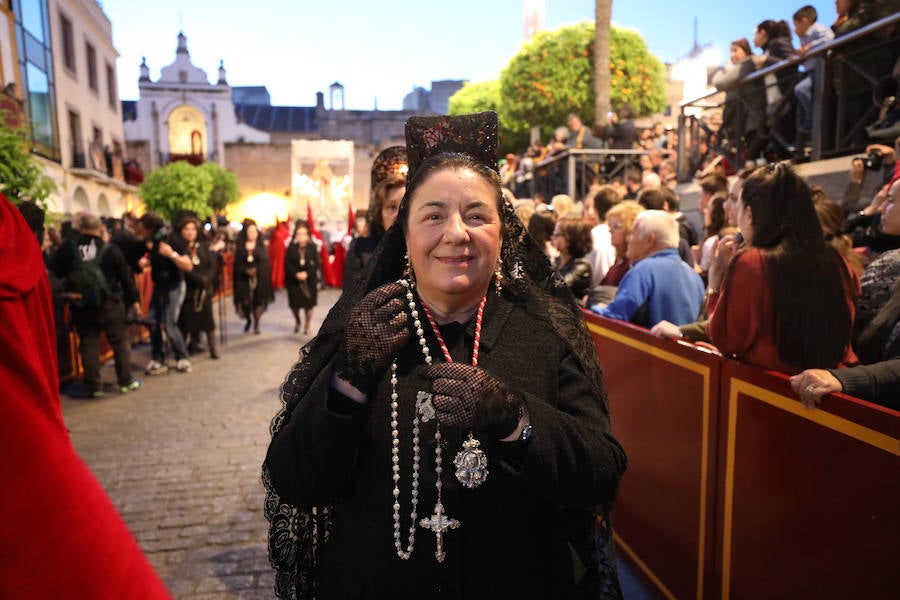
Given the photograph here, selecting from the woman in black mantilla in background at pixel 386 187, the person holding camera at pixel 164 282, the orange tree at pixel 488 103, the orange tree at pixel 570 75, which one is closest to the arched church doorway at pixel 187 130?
the orange tree at pixel 488 103

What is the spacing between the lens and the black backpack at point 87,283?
7.67m

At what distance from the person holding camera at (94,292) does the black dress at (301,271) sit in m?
3.77

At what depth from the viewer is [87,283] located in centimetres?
769

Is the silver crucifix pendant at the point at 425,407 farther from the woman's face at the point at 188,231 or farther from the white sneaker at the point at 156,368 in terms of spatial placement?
the white sneaker at the point at 156,368

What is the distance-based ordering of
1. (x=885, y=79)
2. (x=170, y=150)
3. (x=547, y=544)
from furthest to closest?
(x=170, y=150)
(x=885, y=79)
(x=547, y=544)

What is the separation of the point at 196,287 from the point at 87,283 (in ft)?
6.62

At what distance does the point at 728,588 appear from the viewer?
285 centimetres

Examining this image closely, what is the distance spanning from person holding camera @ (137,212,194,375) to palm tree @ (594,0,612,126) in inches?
443

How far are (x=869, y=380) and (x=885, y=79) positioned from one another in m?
5.50

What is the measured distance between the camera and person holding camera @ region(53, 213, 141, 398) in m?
7.71

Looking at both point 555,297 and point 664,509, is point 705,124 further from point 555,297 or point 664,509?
point 555,297

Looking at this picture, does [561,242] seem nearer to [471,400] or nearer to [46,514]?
[471,400]

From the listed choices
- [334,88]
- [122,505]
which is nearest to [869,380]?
[122,505]

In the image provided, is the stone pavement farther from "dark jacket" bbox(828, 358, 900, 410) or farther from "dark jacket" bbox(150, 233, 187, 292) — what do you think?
"dark jacket" bbox(828, 358, 900, 410)
